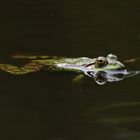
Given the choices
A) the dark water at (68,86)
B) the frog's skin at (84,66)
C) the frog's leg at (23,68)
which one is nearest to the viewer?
the dark water at (68,86)

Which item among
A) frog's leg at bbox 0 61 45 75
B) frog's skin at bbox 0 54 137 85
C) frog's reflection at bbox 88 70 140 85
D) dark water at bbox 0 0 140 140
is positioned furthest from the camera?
frog's leg at bbox 0 61 45 75

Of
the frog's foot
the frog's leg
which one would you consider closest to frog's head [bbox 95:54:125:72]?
the frog's foot

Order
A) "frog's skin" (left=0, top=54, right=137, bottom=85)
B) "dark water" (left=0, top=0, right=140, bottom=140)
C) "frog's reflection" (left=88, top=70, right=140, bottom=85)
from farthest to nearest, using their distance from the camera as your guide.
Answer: "frog's skin" (left=0, top=54, right=137, bottom=85)
"frog's reflection" (left=88, top=70, right=140, bottom=85)
"dark water" (left=0, top=0, right=140, bottom=140)

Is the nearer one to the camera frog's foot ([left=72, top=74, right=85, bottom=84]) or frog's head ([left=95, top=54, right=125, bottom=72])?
frog's foot ([left=72, top=74, right=85, bottom=84])

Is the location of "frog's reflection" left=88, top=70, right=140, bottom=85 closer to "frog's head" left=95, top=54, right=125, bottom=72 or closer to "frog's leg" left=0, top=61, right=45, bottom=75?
"frog's head" left=95, top=54, right=125, bottom=72

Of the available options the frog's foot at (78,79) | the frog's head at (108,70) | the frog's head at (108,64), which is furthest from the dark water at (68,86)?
the frog's head at (108,64)

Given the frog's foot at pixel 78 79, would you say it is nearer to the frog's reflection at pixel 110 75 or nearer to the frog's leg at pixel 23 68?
the frog's reflection at pixel 110 75

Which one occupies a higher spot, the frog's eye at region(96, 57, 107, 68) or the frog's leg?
the frog's leg

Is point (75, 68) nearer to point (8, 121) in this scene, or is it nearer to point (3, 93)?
point (3, 93)
